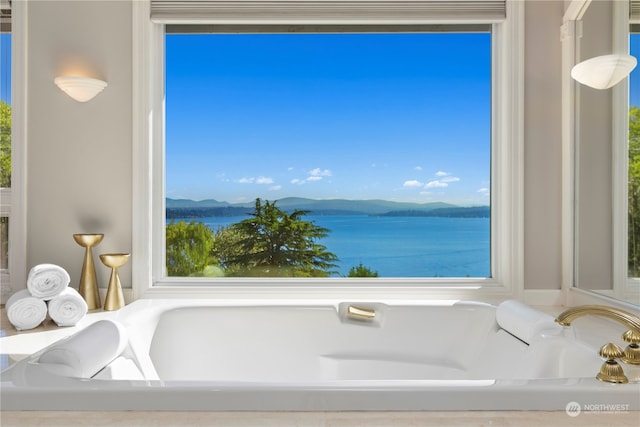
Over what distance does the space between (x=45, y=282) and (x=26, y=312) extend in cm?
13

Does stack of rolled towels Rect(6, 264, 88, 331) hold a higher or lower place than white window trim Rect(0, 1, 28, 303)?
lower

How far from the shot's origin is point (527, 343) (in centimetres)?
166

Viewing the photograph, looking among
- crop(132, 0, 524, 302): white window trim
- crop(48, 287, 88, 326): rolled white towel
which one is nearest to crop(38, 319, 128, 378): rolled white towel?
crop(48, 287, 88, 326): rolled white towel

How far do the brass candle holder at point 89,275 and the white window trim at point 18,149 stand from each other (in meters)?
0.32

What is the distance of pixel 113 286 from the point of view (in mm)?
2148

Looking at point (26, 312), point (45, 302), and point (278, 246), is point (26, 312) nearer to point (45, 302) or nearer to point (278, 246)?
point (45, 302)

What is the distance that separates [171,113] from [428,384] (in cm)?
199

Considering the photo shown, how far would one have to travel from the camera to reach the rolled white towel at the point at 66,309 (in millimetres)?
1866

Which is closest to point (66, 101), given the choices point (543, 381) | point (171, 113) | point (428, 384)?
point (171, 113)

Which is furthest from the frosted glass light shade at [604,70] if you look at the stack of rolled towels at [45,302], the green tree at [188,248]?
the stack of rolled towels at [45,302]

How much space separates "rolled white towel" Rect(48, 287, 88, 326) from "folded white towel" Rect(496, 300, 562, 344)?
1.60 metres

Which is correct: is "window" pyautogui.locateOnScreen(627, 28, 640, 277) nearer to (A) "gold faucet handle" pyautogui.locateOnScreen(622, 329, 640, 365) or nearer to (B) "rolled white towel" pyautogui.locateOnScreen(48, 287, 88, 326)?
(A) "gold faucet handle" pyautogui.locateOnScreen(622, 329, 640, 365)

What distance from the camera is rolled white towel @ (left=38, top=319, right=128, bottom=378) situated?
1.24 m

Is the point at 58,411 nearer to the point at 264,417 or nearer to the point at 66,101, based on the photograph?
the point at 264,417
